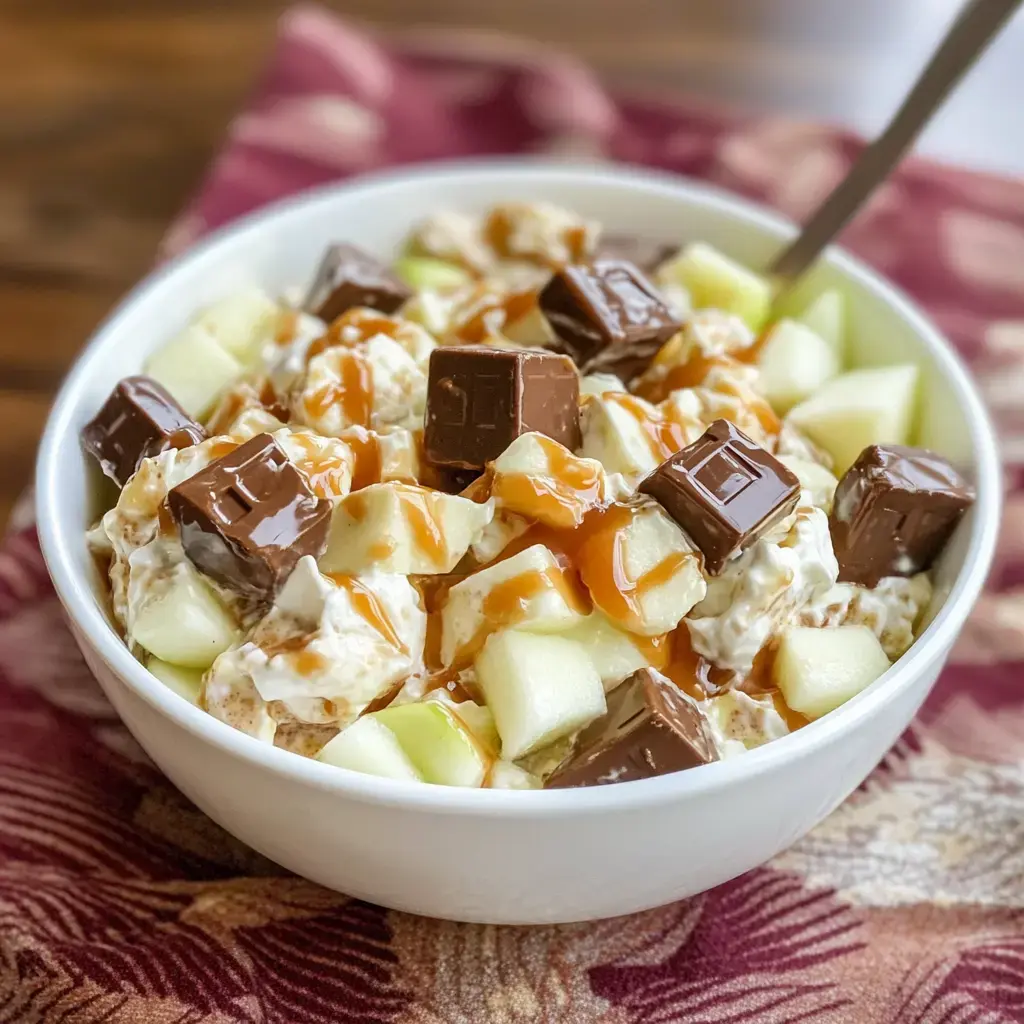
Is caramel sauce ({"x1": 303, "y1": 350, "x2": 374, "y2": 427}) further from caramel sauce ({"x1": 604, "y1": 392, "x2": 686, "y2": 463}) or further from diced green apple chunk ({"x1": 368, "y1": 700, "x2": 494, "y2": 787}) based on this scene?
diced green apple chunk ({"x1": 368, "y1": 700, "x2": 494, "y2": 787})

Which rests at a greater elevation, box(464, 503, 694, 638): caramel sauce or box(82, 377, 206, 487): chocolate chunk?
box(464, 503, 694, 638): caramel sauce

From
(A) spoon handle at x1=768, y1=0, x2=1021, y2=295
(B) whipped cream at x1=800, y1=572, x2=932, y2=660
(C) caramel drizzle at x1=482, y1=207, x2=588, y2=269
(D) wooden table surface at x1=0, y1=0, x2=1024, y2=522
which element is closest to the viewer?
(B) whipped cream at x1=800, y1=572, x2=932, y2=660

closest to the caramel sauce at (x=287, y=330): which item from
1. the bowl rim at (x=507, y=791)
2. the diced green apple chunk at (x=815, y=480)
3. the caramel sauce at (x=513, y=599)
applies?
the bowl rim at (x=507, y=791)

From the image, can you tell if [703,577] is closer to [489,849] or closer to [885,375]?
[489,849]

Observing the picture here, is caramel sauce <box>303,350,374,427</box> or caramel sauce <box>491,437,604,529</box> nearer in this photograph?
caramel sauce <box>491,437,604,529</box>

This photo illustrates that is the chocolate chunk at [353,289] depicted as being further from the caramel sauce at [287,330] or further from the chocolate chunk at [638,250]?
the chocolate chunk at [638,250]

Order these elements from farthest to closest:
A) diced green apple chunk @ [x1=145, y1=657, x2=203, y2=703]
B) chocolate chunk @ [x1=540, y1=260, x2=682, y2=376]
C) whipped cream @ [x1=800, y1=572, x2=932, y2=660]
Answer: chocolate chunk @ [x1=540, y1=260, x2=682, y2=376] → whipped cream @ [x1=800, y1=572, x2=932, y2=660] → diced green apple chunk @ [x1=145, y1=657, x2=203, y2=703]

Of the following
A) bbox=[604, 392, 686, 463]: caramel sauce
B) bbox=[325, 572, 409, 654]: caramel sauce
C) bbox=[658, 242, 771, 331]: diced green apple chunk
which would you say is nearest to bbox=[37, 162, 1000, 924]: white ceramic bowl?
bbox=[325, 572, 409, 654]: caramel sauce
